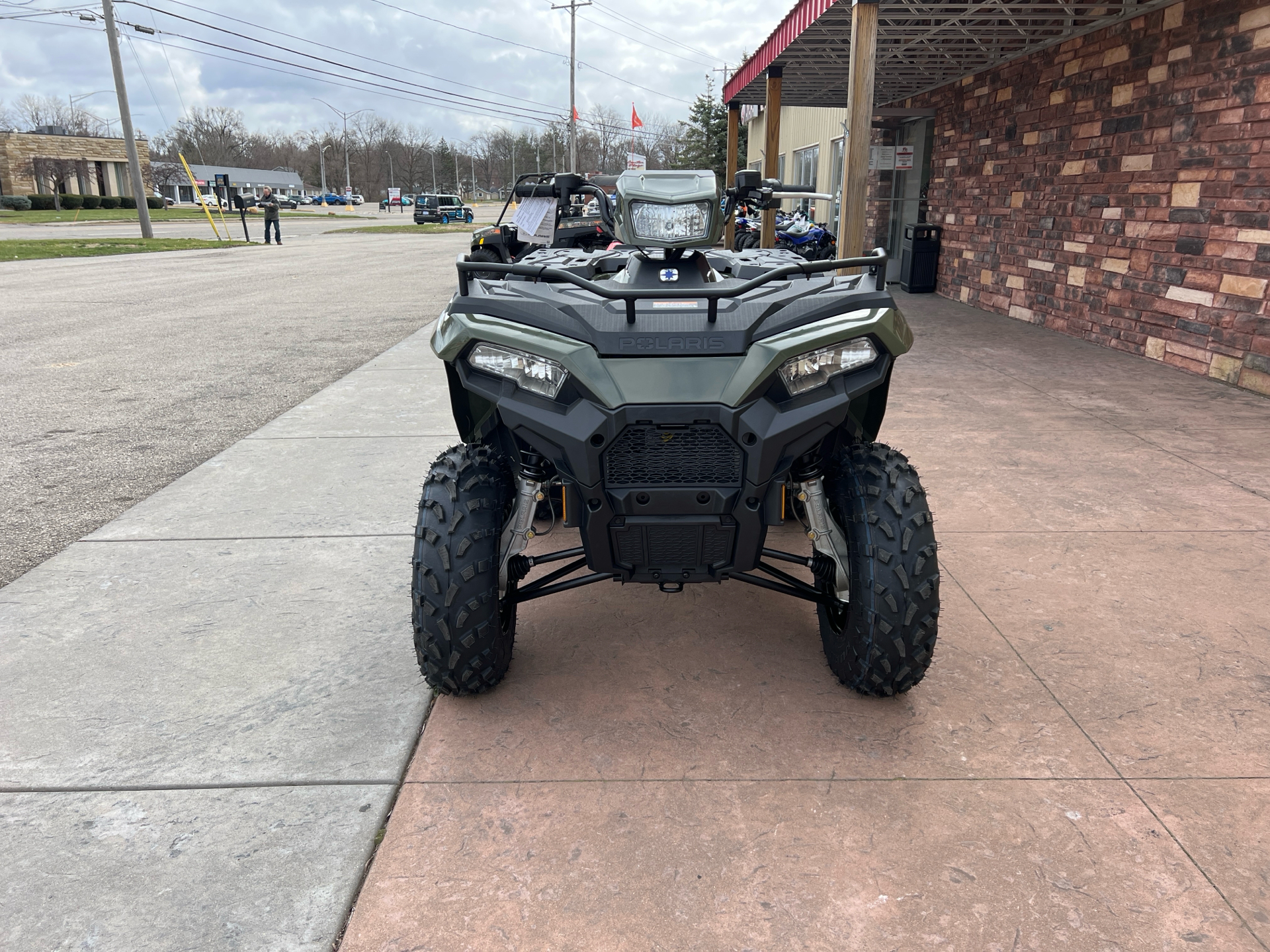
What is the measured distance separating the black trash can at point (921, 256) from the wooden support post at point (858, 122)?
517 cm

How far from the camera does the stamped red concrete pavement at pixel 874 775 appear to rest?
1.89 m

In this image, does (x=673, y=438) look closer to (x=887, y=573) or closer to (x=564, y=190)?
(x=887, y=573)

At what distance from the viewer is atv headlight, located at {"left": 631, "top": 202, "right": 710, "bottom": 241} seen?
9.83 feet

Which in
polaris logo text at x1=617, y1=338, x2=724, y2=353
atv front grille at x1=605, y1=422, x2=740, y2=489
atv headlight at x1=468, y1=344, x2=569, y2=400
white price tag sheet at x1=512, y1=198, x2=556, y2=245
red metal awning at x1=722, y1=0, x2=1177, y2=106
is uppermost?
red metal awning at x1=722, y1=0, x2=1177, y2=106

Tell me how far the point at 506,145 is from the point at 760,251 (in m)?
121

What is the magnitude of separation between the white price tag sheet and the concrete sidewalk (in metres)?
1.39

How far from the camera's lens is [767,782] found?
7.61ft

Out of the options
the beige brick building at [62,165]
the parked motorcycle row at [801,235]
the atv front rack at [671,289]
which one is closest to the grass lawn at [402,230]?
the parked motorcycle row at [801,235]

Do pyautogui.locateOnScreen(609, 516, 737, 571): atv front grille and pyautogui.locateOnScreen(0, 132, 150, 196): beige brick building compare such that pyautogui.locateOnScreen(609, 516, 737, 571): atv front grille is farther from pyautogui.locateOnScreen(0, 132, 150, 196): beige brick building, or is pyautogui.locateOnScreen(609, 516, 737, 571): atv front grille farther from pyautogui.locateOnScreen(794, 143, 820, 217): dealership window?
pyautogui.locateOnScreen(0, 132, 150, 196): beige brick building

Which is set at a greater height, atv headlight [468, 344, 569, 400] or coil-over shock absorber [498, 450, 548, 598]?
atv headlight [468, 344, 569, 400]

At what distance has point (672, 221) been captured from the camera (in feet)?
9.83

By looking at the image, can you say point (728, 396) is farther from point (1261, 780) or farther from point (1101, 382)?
point (1101, 382)

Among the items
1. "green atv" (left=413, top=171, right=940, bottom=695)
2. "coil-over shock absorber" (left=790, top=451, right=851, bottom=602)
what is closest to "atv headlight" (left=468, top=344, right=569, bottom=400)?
"green atv" (left=413, top=171, right=940, bottom=695)

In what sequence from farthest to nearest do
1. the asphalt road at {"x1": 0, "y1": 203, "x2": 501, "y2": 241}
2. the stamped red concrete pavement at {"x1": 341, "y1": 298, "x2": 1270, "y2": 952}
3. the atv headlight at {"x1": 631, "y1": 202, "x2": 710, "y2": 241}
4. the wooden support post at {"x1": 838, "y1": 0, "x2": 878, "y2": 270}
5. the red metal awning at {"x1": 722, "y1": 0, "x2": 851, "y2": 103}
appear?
the asphalt road at {"x1": 0, "y1": 203, "x2": 501, "y2": 241}
the red metal awning at {"x1": 722, "y1": 0, "x2": 851, "y2": 103}
the wooden support post at {"x1": 838, "y1": 0, "x2": 878, "y2": 270}
the atv headlight at {"x1": 631, "y1": 202, "x2": 710, "y2": 241}
the stamped red concrete pavement at {"x1": 341, "y1": 298, "x2": 1270, "y2": 952}
